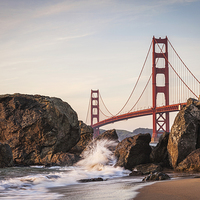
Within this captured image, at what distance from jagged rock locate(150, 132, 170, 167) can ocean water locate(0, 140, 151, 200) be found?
1011 mm

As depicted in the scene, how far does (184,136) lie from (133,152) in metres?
1.68

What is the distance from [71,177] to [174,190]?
160 inches

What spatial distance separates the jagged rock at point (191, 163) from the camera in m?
7.55

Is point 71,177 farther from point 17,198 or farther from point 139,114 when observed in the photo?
point 139,114

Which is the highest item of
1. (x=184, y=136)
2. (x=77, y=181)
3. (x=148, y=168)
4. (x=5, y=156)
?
(x=184, y=136)

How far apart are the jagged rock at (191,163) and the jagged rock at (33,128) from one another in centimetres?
541

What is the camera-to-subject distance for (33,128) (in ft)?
38.8

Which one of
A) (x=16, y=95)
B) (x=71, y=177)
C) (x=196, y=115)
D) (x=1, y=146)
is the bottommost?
(x=71, y=177)

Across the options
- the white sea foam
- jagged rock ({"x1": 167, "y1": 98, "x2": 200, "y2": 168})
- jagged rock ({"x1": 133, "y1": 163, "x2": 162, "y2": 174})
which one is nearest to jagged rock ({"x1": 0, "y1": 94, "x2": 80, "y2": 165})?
the white sea foam

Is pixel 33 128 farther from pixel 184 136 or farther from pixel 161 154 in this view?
pixel 184 136

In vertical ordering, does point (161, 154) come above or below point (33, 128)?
below

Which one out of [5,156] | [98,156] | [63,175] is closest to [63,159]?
[98,156]

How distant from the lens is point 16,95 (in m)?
12.8

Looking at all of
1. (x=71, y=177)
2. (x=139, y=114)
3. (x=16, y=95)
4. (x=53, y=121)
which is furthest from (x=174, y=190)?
(x=139, y=114)
